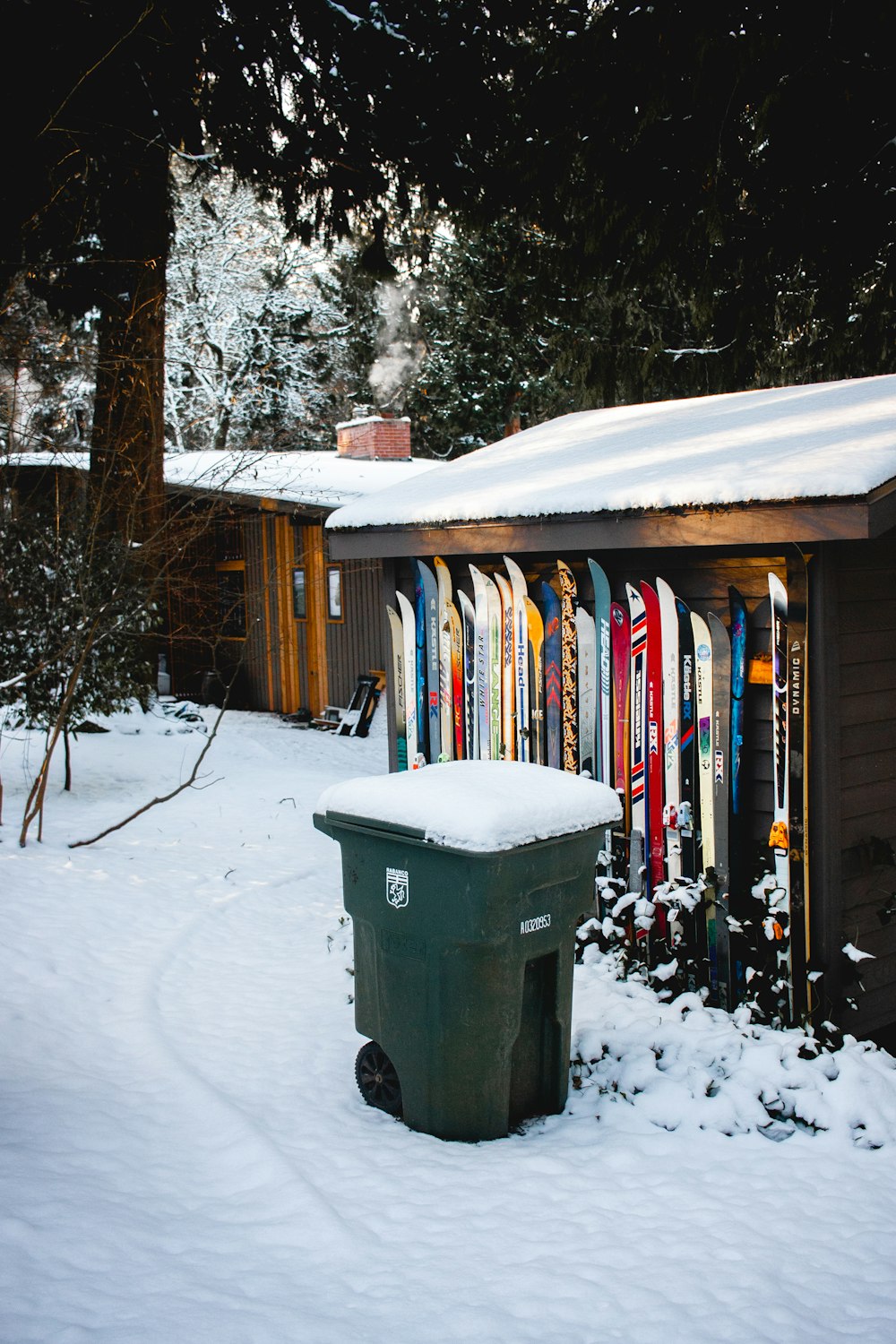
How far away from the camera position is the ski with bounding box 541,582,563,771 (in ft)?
17.7

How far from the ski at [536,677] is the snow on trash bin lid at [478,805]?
172 cm

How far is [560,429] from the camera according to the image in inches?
286

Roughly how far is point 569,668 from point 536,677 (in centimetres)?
24

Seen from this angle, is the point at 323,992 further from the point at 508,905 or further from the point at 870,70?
the point at 870,70

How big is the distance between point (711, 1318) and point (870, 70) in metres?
7.84

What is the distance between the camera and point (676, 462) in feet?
15.8

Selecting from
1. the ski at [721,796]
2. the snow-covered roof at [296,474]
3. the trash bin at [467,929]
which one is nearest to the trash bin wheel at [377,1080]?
the trash bin at [467,929]

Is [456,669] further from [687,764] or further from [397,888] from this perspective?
[397,888]

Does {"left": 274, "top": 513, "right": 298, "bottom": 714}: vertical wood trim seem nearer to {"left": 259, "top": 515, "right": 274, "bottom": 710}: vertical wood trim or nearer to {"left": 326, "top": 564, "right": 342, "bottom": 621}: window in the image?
{"left": 259, "top": 515, "right": 274, "bottom": 710}: vertical wood trim

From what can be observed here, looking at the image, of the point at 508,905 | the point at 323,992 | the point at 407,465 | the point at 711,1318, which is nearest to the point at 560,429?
the point at 323,992

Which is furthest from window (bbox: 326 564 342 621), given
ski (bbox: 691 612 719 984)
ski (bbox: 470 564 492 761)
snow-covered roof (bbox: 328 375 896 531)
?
ski (bbox: 691 612 719 984)

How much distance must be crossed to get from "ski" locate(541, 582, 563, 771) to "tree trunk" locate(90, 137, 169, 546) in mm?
5509

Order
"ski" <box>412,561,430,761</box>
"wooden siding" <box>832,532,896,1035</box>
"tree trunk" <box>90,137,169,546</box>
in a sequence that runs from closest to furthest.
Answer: "wooden siding" <box>832,532,896,1035</box>, "ski" <box>412,561,430,761</box>, "tree trunk" <box>90,137,169,546</box>

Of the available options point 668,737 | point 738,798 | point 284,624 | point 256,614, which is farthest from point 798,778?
point 256,614
